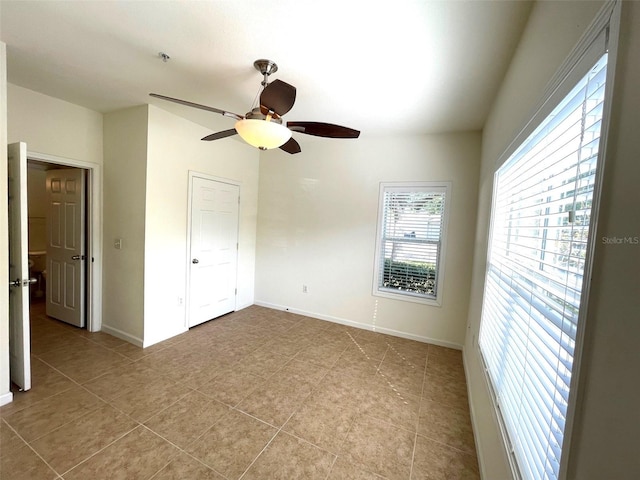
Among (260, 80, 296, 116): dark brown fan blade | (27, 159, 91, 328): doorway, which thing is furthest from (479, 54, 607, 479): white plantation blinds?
(27, 159, 91, 328): doorway

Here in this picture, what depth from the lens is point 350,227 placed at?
12.4 ft

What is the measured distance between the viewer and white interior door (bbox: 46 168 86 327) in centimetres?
316

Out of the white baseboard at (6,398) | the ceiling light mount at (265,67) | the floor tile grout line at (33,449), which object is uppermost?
the ceiling light mount at (265,67)

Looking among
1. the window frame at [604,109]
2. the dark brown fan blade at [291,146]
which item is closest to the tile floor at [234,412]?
the window frame at [604,109]

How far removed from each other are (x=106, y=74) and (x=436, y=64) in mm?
2623

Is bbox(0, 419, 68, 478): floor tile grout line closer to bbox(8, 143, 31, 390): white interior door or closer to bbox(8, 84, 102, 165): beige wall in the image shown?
bbox(8, 143, 31, 390): white interior door

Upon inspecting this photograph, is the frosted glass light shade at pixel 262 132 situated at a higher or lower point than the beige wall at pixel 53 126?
lower

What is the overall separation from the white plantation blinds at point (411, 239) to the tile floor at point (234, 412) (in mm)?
809

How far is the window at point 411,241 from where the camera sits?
3338 millimetres

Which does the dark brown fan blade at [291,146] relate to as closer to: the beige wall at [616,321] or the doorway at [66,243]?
the beige wall at [616,321]

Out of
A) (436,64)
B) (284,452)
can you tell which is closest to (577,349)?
(284,452)

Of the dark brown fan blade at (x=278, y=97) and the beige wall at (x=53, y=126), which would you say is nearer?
the dark brown fan blade at (x=278, y=97)

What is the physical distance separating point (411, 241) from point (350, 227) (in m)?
0.84

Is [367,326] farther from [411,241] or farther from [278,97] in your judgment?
[278,97]
